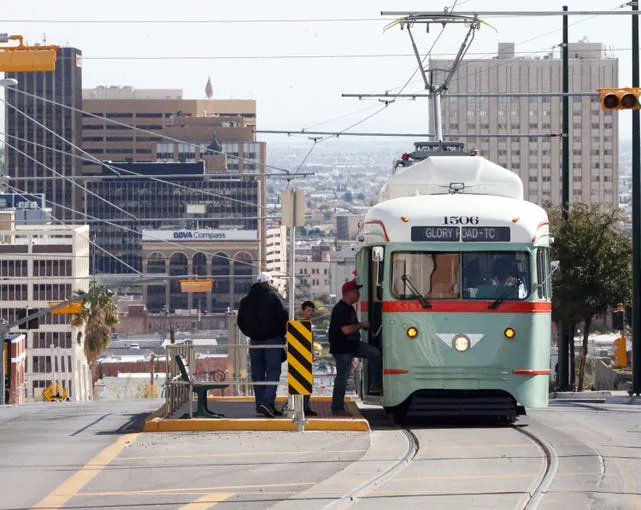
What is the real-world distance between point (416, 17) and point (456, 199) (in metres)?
8.33

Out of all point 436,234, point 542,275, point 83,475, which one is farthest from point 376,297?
point 83,475

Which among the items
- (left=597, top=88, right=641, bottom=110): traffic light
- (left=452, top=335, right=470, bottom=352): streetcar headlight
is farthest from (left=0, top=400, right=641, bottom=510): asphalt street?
(left=597, top=88, right=641, bottom=110): traffic light

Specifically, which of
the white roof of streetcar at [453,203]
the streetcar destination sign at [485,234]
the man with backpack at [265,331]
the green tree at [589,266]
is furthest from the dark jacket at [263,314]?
the green tree at [589,266]

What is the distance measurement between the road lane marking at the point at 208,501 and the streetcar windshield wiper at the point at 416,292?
6085 mm

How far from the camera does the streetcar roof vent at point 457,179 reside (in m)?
21.0

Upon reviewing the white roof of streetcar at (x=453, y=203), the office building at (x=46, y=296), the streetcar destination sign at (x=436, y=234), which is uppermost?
the white roof of streetcar at (x=453, y=203)

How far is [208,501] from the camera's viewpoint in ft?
44.2

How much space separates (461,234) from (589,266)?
83.1 feet

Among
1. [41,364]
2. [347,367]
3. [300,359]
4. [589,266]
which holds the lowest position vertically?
[41,364]

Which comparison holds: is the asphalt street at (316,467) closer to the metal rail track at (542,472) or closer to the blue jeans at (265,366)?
the metal rail track at (542,472)

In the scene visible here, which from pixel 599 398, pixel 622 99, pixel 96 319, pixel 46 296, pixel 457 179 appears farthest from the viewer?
pixel 46 296

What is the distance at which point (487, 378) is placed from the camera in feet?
63.7

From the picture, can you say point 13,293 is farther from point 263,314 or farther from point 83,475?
point 83,475

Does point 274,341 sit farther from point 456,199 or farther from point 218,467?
point 218,467
